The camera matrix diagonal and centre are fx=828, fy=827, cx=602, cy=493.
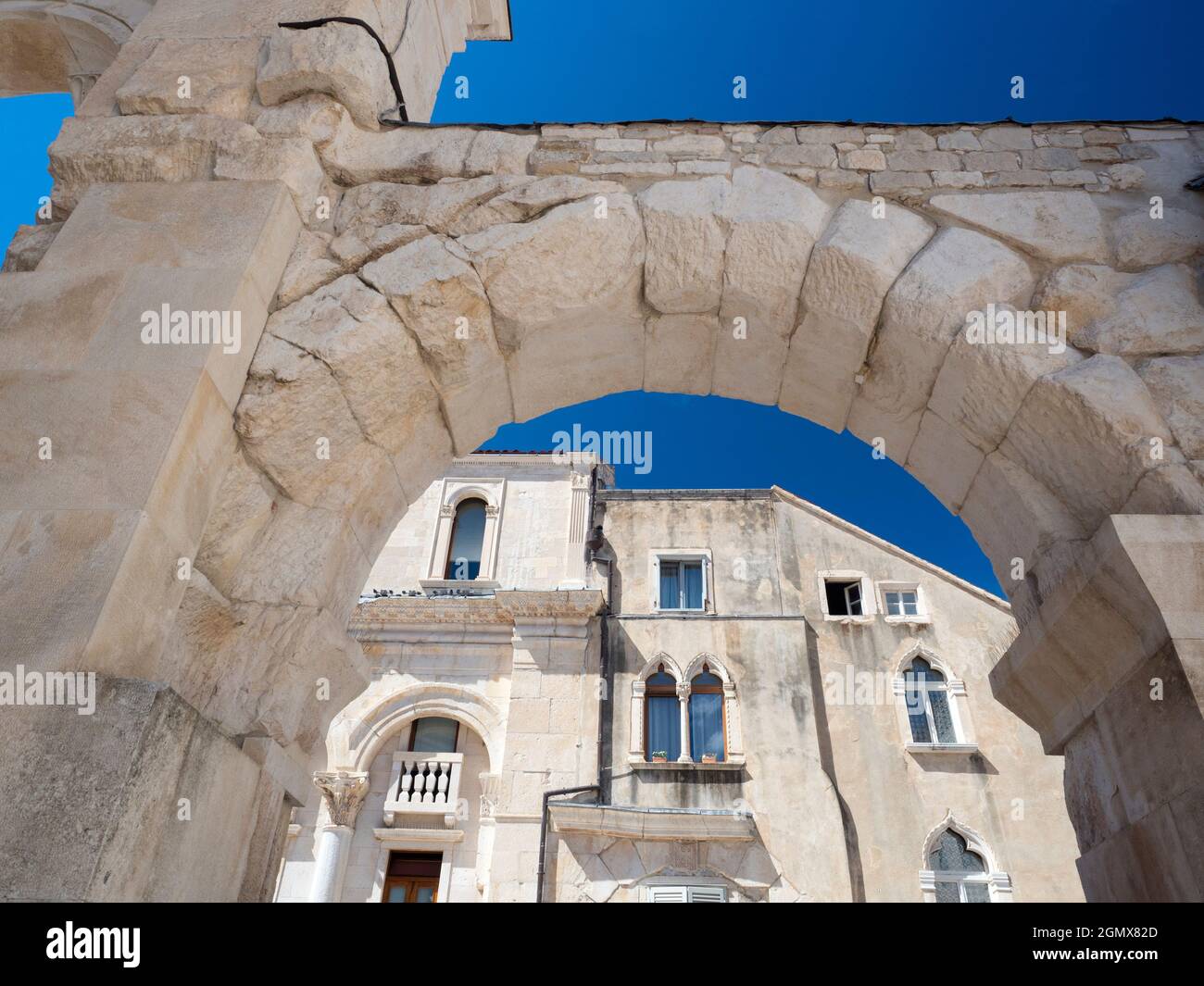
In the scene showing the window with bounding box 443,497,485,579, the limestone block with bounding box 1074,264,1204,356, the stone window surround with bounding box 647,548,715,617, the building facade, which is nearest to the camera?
the limestone block with bounding box 1074,264,1204,356

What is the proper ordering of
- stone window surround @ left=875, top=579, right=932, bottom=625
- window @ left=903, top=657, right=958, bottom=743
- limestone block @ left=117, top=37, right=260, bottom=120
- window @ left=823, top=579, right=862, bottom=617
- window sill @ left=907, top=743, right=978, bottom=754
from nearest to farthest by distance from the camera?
limestone block @ left=117, top=37, right=260, bottom=120, window sill @ left=907, top=743, right=978, bottom=754, window @ left=903, top=657, right=958, bottom=743, stone window surround @ left=875, top=579, right=932, bottom=625, window @ left=823, top=579, right=862, bottom=617

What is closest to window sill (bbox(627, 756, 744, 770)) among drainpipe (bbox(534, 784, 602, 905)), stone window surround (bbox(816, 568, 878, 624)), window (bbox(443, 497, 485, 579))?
drainpipe (bbox(534, 784, 602, 905))

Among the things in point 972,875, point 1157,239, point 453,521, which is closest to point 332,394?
point 1157,239

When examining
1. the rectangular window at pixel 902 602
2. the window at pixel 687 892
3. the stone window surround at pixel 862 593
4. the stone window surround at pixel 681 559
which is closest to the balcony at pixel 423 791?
the window at pixel 687 892

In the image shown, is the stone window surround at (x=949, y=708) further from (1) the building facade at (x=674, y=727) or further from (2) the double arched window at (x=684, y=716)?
(2) the double arched window at (x=684, y=716)

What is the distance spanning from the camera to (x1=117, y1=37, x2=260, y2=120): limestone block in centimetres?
310

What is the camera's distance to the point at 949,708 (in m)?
12.0

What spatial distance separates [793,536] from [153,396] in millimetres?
12326

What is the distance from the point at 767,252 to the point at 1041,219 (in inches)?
37.6

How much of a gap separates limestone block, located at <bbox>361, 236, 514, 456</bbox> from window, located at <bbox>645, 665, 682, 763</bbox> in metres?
9.45

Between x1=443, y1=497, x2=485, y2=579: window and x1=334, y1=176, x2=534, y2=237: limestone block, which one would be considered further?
x1=443, y1=497, x2=485, y2=579: window

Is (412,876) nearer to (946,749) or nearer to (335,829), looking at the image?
(335,829)

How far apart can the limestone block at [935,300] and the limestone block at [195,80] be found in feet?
8.26

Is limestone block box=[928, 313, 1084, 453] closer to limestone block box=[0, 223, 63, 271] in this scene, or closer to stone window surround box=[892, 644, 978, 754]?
limestone block box=[0, 223, 63, 271]
